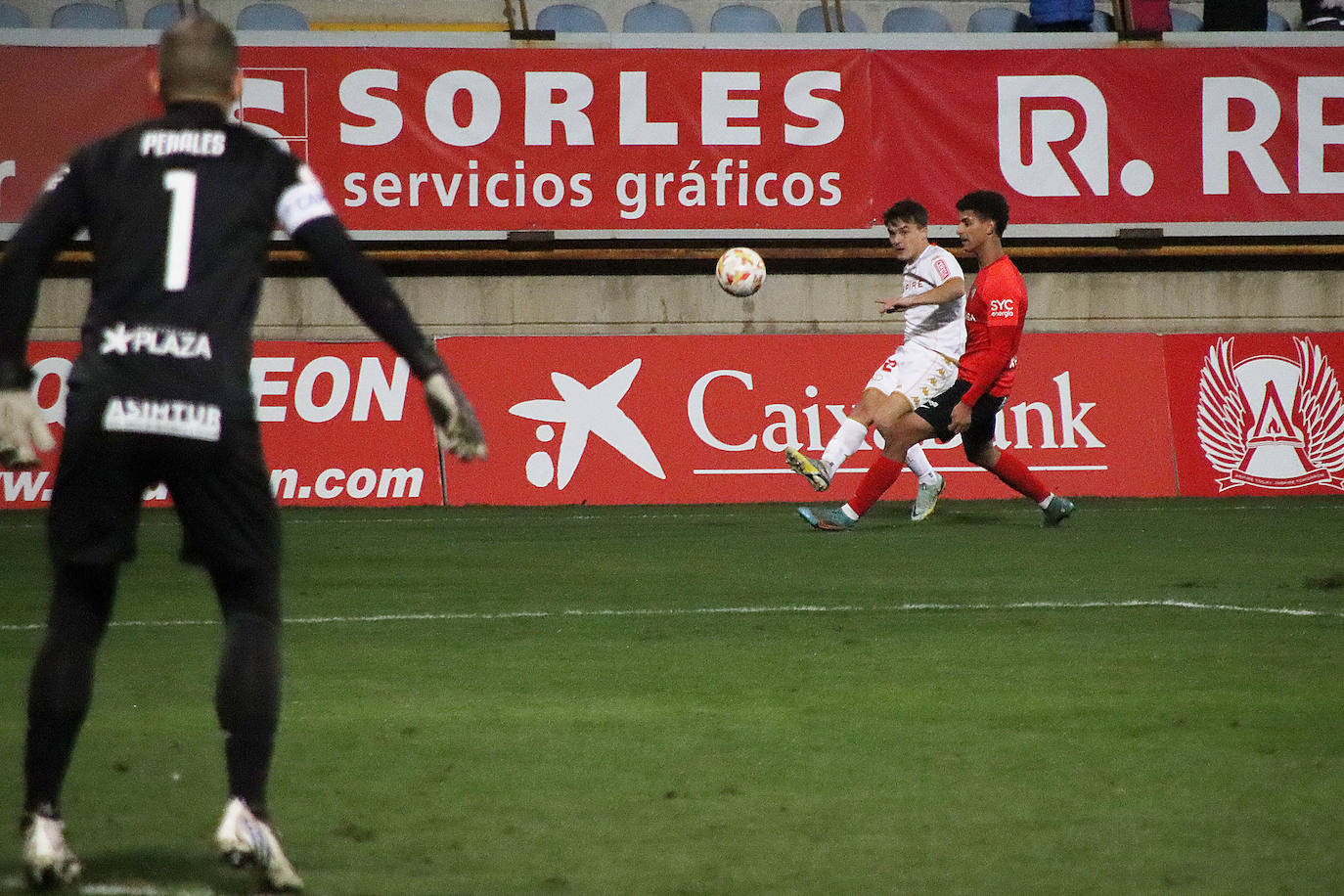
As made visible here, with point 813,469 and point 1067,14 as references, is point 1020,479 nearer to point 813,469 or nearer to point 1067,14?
point 813,469

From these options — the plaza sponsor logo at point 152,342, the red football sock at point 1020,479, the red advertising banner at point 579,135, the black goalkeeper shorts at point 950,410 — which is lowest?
the red football sock at point 1020,479

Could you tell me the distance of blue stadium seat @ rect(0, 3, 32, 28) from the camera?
1741 centimetres

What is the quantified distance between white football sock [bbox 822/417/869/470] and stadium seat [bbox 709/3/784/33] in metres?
7.35

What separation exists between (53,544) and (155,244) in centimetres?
64

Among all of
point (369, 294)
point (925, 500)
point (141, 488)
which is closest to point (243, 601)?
point (141, 488)

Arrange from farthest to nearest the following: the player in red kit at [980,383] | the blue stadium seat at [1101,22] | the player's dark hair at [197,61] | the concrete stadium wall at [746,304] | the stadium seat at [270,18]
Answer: the blue stadium seat at [1101,22], the stadium seat at [270,18], the concrete stadium wall at [746,304], the player in red kit at [980,383], the player's dark hair at [197,61]

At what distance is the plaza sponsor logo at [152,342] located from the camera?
3793mm

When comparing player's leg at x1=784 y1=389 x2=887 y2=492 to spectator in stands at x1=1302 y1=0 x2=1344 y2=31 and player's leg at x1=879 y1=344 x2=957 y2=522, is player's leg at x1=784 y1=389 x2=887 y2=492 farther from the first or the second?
spectator in stands at x1=1302 y1=0 x2=1344 y2=31

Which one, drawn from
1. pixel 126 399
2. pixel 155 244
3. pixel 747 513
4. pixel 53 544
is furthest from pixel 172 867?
pixel 747 513

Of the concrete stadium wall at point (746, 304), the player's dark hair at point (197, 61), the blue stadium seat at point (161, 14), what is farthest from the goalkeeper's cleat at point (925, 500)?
the player's dark hair at point (197, 61)

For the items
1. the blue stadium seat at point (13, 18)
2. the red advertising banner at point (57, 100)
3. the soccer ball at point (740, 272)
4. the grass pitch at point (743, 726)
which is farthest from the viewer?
the blue stadium seat at point (13, 18)

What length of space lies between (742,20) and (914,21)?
1.76m

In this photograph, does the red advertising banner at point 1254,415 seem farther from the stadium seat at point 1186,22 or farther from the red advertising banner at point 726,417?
the stadium seat at point 1186,22

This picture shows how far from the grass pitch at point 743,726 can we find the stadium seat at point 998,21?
975 centimetres
